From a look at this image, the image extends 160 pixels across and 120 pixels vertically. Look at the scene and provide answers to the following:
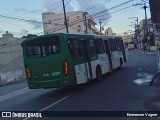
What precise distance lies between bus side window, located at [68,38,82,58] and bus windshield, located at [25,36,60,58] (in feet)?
2.51

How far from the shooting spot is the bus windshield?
18156 mm

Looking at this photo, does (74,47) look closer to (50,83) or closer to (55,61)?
(55,61)

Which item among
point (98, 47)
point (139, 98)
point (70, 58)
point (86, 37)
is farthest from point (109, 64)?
point (139, 98)

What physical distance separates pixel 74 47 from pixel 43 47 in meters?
1.66

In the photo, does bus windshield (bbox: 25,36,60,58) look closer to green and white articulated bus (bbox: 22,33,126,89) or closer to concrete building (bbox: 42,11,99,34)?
green and white articulated bus (bbox: 22,33,126,89)

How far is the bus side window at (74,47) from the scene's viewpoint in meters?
18.7

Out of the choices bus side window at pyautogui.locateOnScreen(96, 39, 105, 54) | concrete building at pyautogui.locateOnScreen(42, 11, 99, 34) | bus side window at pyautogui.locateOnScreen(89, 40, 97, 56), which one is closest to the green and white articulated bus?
bus side window at pyautogui.locateOnScreen(89, 40, 97, 56)

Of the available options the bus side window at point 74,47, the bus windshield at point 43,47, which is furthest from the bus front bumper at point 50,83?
the bus side window at point 74,47

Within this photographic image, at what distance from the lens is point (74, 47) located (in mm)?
19219

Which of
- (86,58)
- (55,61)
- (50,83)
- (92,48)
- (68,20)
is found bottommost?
(50,83)

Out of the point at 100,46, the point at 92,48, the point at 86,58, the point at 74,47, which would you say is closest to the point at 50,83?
the point at 74,47

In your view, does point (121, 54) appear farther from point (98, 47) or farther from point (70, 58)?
point (70, 58)

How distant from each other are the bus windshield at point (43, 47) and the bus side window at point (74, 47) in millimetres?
764

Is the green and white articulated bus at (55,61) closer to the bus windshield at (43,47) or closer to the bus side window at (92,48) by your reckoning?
the bus windshield at (43,47)
